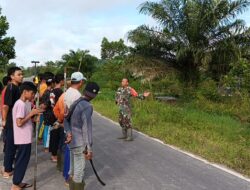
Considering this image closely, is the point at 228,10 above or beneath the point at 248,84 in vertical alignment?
above

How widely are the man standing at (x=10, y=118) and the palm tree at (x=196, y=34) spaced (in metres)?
13.5

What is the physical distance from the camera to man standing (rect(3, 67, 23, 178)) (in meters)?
6.87

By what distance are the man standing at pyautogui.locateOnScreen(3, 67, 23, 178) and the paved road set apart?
0.33 meters

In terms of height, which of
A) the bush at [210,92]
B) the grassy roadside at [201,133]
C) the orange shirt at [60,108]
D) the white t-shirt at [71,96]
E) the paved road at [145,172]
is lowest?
the paved road at [145,172]

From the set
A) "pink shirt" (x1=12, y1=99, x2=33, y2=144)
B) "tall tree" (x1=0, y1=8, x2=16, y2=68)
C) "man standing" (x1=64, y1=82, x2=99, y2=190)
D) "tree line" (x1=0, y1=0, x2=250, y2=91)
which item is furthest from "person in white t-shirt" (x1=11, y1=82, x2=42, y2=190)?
"tall tree" (x1=0, y1=8, x2=16, y2=68)

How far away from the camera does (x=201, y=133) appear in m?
11.8

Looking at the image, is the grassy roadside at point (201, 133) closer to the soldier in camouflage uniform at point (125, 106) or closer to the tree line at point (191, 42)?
the soldier in camouflage uniform at point (125, 106)

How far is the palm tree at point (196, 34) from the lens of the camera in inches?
780

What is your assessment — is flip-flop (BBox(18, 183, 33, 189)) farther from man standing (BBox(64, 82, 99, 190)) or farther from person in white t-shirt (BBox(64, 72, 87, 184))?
man standing (BBox(64, 82, 99, 190))

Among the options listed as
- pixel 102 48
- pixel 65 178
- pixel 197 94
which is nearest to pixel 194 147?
pixel 65 178

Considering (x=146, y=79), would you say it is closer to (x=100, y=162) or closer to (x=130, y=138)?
(x=130, y=138)

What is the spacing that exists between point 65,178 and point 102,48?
47.3m

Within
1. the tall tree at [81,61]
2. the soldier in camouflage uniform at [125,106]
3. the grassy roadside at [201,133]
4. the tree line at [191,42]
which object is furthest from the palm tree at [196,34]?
the tall tree at [81,61]

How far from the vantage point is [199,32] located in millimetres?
20000
